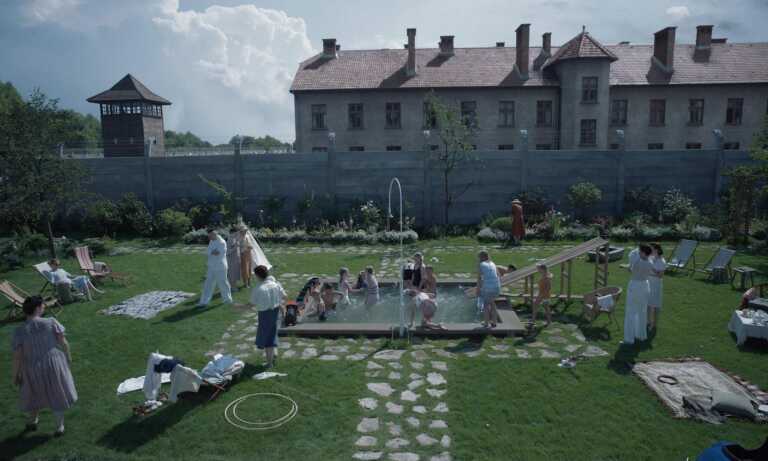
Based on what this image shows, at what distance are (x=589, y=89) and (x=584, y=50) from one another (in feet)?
6.91

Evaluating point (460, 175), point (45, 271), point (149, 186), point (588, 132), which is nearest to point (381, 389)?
point (45, 271)

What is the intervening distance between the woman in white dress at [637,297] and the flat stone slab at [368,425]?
475 cm

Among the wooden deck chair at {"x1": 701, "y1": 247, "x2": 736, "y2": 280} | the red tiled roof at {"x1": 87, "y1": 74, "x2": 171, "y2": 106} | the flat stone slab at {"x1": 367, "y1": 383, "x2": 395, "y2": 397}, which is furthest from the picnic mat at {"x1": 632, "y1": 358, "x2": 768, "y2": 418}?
the red tiled roof at {"x1": 87, "y1": 74, "x2": 171, "y2": 106}

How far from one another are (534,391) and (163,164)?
19005mm

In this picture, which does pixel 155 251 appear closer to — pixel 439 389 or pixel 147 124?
pixel 439 389

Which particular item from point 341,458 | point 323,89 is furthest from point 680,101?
point 341,458

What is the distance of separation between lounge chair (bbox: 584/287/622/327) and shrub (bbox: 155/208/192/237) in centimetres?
1529

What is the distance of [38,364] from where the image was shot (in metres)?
6.21

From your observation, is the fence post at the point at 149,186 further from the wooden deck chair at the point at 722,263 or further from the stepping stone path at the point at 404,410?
the wooden deck chair at the point at 722,263

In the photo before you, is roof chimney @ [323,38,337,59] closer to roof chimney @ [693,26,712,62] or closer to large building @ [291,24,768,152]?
large building @ [291,24,768,152]

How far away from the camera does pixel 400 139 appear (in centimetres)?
3159

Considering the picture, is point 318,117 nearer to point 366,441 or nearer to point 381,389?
point 381,389

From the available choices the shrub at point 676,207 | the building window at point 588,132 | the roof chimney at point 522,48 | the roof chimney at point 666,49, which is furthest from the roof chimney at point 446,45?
the shrub at point 676,207

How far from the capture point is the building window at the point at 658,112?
31219 millimetres
